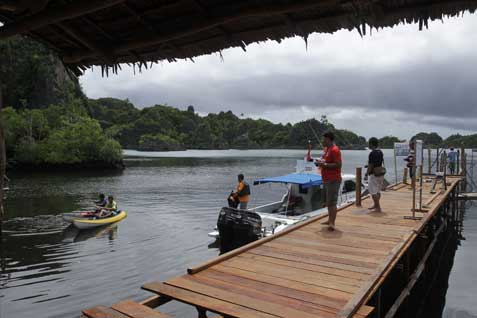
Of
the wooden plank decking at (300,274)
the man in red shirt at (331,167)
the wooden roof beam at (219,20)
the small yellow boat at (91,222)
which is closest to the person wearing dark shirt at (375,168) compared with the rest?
the wooden plank decking at (300,274)

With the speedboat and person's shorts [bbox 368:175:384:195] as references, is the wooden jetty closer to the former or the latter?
person's shorts [bbox 368:175:384:195]

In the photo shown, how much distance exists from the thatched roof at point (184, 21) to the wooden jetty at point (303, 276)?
Answer: 130 inches

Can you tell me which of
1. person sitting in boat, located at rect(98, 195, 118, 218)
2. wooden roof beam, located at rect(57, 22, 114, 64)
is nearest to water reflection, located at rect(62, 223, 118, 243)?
person sitting in boat, located at rect(98, 195, 118, 218)

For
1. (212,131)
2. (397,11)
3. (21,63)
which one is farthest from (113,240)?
(212,131)

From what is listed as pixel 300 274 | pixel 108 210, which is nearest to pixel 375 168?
pixel 300 274

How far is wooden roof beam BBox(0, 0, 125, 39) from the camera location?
388 cm

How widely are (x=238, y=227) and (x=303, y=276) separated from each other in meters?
7.72

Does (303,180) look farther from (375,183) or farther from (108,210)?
(108,210)

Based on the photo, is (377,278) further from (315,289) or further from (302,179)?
(302,179)

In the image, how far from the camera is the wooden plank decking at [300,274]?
472 centimetres

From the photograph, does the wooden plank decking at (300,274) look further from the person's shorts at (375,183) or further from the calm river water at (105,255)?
the calm river water at (105,255)

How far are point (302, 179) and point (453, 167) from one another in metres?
17.7

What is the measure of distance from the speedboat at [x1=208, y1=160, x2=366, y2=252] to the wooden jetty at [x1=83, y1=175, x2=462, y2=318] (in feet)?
13.1

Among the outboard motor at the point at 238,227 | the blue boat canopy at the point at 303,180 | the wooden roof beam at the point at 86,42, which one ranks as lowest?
the outboard motor at the point at 238,227
